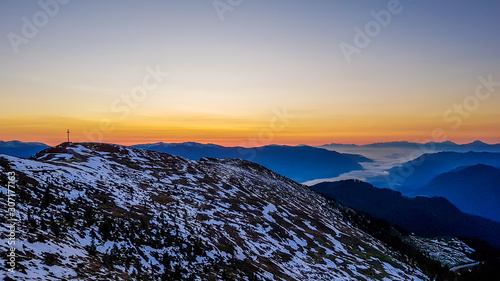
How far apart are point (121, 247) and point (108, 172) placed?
25.7 m

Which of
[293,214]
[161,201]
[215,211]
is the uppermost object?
[161,201]

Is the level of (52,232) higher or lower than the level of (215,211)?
higher

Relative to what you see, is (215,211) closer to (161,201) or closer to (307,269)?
(161,201)

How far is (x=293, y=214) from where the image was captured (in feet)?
230

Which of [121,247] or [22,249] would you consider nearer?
[22,249]

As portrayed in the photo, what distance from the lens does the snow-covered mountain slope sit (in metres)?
17.8

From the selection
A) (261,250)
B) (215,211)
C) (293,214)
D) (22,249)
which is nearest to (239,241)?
A: (261,250)

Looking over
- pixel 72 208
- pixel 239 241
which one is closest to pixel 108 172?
pixel 72 208

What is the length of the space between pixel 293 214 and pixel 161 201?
41.1m

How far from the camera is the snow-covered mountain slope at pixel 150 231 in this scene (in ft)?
58.5

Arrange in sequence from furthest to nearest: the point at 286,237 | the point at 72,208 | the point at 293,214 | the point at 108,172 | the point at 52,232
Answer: the point at 293,214 < the point at 286,237 < the point at 108,172 < the point at 72,208 < the point at 52,232

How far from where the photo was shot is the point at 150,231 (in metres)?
26.5

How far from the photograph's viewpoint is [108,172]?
43.6 m

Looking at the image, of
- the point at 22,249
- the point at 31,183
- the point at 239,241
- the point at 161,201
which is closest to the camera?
the point at 22,249
